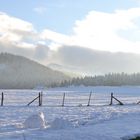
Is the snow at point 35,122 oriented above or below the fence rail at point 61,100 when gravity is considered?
below

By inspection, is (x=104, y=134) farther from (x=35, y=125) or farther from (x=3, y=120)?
(x=3, y=120)

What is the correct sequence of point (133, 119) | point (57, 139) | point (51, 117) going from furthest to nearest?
point (51, 117), point (133, 119), point (57, 139)

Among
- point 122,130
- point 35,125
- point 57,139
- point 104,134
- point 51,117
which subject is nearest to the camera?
point 57,139

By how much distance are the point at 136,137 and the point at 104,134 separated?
62.4 inches

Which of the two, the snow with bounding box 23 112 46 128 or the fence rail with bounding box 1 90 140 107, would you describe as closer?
the snow with bounding box 23 112 46 128

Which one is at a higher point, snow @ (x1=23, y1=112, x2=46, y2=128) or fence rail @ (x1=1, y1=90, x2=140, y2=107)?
fence rail @ (x1=1, y1=90, x2=140, y2=107)

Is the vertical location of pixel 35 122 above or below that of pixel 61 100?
below

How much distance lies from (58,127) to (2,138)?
5.34 meters

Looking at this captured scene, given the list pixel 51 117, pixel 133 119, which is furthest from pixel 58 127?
pixel 51 117

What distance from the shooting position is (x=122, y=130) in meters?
24.2

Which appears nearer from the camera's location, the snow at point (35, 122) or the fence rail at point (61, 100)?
the snow at point (35, 122)

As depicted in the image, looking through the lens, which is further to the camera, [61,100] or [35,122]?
[61,100]

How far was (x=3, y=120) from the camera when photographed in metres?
31.3

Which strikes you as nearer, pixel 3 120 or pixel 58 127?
pixel 58 127
